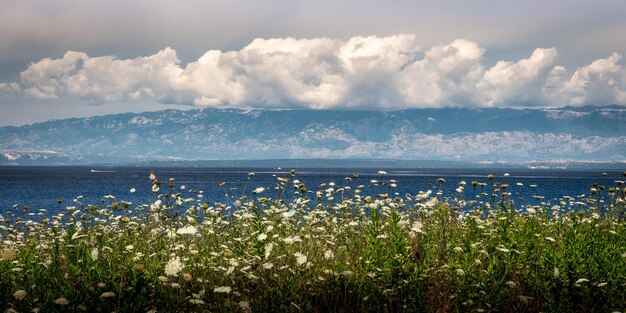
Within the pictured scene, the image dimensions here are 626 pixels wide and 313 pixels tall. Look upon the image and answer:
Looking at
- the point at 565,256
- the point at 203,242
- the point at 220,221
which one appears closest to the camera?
the point at 565,256

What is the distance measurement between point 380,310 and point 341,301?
0.66 m

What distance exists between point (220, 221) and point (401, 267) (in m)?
5.96

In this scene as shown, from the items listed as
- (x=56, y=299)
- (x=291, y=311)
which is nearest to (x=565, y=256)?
(x=291, y=311)

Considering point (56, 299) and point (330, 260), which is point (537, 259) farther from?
point (56, 299)

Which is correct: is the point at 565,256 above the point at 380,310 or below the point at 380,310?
above

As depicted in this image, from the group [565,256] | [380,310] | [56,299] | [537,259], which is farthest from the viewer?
[537,259]

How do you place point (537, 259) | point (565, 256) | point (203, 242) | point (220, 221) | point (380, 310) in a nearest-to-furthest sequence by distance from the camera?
point (380, 310) → point (565, 256) → point (537, 259) → point (203, 242) → point (220, 221)

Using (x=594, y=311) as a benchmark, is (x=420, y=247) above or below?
above

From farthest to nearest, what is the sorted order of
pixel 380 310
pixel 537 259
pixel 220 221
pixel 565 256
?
pixel 220 221, pixel 537 259, pixel 565 256, pixel 380 310

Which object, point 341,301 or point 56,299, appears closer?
point 56,299

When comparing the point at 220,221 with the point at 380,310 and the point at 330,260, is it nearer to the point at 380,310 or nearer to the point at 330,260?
the point at 330,260

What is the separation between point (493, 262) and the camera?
8.34 m

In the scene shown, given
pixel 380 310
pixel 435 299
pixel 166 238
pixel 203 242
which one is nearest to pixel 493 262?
pixel 435 299

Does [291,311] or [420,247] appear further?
[420,247]
